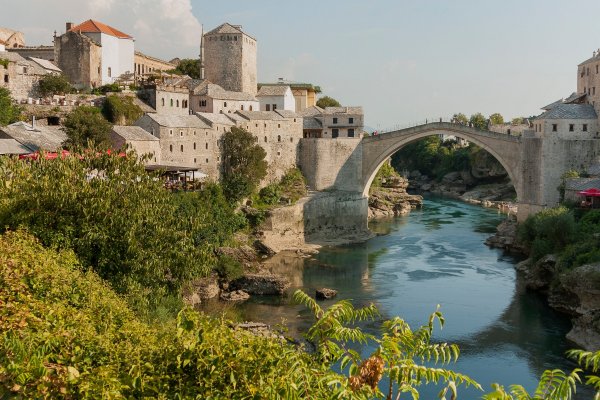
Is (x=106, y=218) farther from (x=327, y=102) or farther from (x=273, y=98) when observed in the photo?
(x=327, y=102)

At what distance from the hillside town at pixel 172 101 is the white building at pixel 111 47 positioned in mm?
72

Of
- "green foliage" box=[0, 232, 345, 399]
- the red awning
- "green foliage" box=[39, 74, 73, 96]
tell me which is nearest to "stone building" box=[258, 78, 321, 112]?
"green foliage" box=[39, 74, 73, 96]

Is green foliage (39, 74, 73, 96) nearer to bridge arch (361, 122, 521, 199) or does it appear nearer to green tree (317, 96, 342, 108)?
bridge arch (361, 122, 521, 199)

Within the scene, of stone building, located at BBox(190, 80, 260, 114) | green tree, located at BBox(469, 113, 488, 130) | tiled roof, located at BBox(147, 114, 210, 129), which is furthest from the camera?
green tree, located at BBox(469, 113, 488, 130)

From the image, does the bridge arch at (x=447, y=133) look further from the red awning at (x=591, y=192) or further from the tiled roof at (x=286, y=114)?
the red awning at (x=591, y=192)

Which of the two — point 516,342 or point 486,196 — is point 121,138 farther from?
point 486,196

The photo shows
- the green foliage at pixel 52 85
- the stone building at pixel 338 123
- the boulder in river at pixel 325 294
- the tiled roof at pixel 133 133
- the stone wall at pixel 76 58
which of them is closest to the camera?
the boulder in river at pixel 325 294

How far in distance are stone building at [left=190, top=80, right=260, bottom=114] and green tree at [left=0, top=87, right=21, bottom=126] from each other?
43.8 ft

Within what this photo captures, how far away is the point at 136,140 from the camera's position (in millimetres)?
35719

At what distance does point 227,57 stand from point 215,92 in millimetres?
5923

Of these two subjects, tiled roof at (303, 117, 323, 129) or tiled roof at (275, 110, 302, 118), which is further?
tiled roof at (303, 117, 323, 129)

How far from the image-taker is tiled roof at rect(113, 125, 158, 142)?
35375 millimetres

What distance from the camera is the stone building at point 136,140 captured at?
35.0 meters

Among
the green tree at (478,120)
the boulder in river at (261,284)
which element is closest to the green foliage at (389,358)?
the boulder in river at (261,284)
